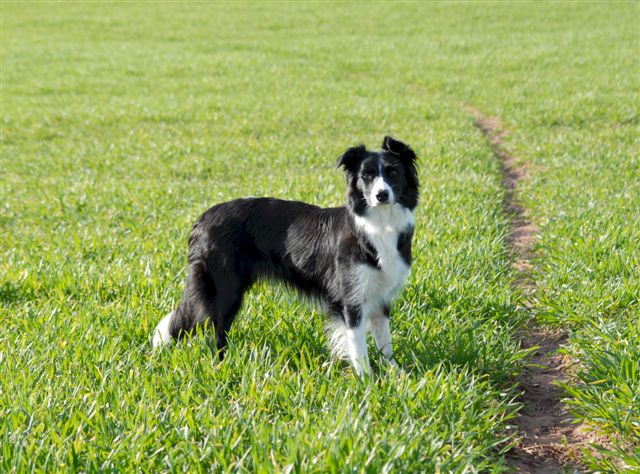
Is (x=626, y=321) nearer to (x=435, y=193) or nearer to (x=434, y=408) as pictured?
(x=434, y=408)

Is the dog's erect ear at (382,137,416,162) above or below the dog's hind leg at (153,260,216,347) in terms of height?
above

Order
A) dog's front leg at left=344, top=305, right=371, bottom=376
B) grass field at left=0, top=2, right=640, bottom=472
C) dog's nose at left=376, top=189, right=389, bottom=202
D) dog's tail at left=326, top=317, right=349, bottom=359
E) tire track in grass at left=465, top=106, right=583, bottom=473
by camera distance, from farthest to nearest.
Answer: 1. dog's tail at left=326, top=317, right=349, bottom=359
2. dog's front leg at left=344, top=305, right=371, bottom=376
3. dog's nose at left=376, top=189, right=389, bottom=202
4. tire track in grass at left=465, top=106, right=583, bottom=473
5. grass field at left=0, top=2, right=640, bottom=472

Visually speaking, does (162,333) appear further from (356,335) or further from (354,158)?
(354,158)

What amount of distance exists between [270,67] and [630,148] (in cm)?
1367

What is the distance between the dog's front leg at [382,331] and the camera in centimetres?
404

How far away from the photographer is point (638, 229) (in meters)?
5.91

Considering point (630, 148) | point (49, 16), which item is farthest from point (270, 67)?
point (49, 16)

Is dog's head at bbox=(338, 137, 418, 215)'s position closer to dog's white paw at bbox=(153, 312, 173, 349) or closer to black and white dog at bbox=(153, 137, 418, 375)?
black and white dog at bbox=(153, 137, 418, 375)

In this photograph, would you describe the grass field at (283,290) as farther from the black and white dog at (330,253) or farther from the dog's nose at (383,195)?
the dog's nose at (383,195)

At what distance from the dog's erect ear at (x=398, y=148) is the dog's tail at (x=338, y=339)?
3.58 feet

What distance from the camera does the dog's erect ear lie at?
3822mm

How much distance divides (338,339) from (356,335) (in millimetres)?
261

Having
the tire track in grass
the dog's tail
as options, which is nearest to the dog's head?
the dog's tail

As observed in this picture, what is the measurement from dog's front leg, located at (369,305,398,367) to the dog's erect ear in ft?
3.12
